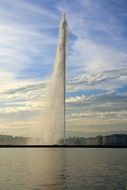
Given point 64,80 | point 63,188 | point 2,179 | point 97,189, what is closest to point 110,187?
point 97,189

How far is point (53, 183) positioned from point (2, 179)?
429 inches

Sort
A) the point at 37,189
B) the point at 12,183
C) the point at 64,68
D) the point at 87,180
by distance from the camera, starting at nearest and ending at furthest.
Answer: the point at 37,189 < the point at 12,183 < the point at 87,180 < the point at 64,68

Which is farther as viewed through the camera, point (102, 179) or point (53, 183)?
point (102, 179)

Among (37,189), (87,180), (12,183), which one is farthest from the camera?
(87,180)

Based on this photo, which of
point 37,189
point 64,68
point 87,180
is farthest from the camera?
point 64,68

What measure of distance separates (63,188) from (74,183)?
720 cm

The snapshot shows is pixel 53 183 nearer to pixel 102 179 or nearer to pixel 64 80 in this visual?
pixel 102 179

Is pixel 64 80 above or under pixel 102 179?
above

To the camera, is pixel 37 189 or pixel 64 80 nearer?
pixel 37 189

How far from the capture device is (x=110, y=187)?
58.6m

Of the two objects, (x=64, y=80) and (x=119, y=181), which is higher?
(x=64, y=80)

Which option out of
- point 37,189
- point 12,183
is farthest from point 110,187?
point 12,183

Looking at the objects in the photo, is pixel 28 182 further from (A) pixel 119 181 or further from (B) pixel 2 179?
(A) pixel 119 181

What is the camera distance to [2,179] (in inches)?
2773
